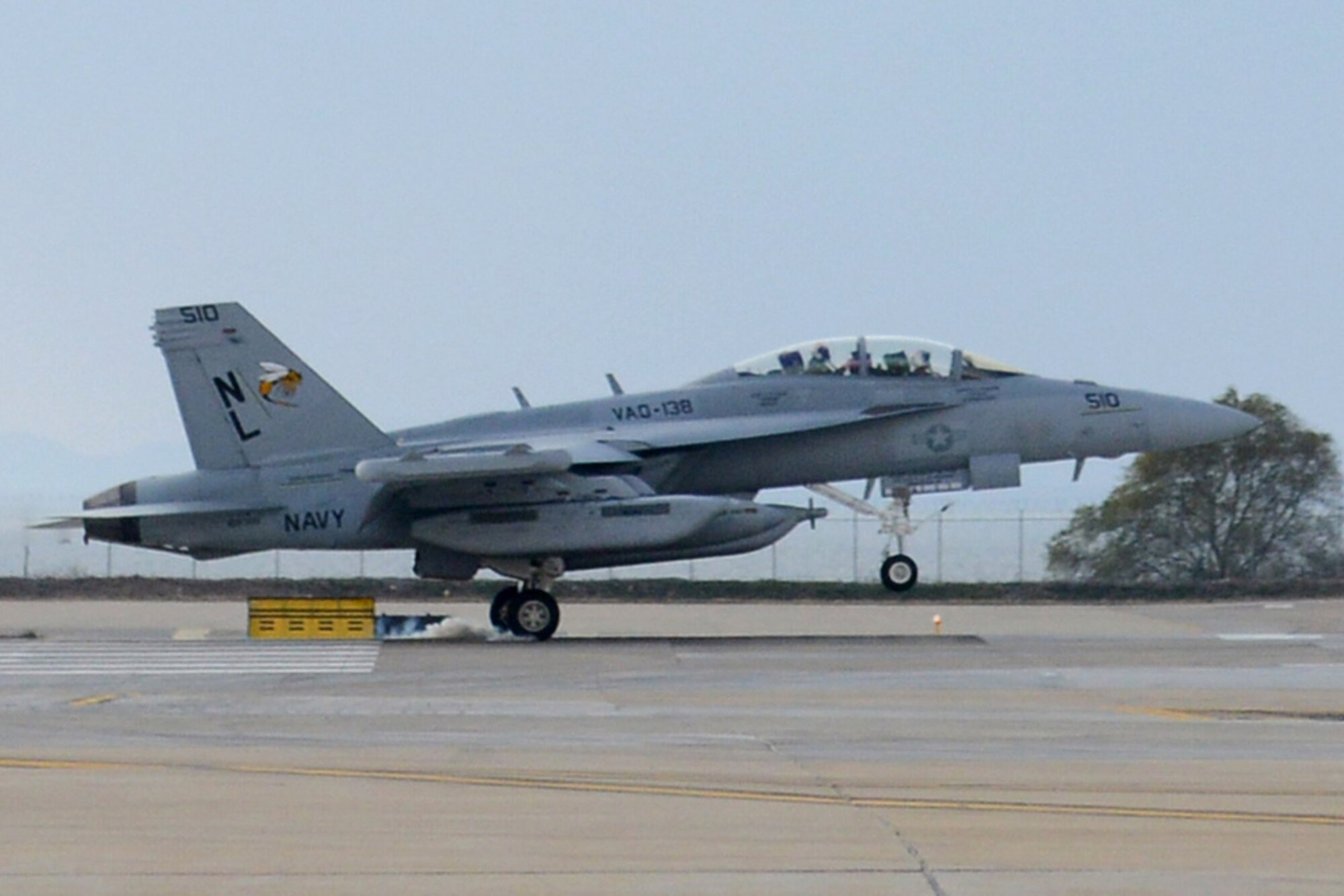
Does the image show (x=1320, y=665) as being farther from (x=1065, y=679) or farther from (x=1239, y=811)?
(x=1239, y=811)

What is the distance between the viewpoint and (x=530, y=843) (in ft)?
31.2

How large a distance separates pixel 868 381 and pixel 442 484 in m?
5.50

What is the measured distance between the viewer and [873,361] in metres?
24.7

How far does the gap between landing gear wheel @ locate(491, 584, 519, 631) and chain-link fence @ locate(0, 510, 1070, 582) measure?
362 centimetres

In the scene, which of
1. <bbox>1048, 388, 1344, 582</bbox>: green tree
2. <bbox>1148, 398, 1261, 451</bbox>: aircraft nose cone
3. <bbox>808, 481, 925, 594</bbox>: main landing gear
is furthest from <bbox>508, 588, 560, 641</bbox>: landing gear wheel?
<bbox>1048, 388, 1344, 582</bbox>: green tree

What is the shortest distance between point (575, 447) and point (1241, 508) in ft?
74.4

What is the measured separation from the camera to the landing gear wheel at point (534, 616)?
951 inches

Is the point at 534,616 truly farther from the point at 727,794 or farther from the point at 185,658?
the point at 727,794

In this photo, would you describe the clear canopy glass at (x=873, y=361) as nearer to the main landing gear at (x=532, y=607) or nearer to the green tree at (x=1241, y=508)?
the main landing gear at (x=532, y=607)

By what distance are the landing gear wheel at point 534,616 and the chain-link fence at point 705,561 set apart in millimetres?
3561

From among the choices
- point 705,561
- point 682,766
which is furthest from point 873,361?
point 705,561

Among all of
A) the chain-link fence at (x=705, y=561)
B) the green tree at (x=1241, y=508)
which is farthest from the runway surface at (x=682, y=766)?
the green tree at (x=1241, y=508)

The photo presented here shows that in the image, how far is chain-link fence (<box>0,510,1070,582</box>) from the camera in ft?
129

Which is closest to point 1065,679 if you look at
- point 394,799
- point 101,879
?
point 394,799
